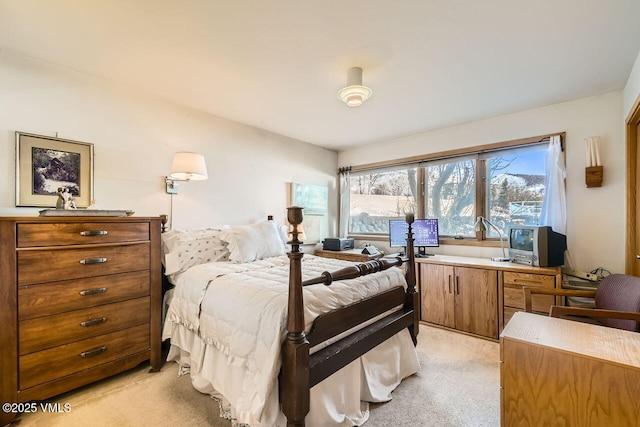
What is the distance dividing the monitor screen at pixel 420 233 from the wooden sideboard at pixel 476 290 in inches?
9.9

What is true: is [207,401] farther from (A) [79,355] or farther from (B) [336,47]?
(B) [336,47]

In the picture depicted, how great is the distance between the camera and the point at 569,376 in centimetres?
118

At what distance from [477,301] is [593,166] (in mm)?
1738

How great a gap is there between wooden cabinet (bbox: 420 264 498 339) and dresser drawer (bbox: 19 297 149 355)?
2935 mm

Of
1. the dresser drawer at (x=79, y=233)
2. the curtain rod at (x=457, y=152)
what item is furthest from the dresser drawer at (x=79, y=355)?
the curtain rod at (x=457, y=152)

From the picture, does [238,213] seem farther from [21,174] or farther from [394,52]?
[394,52]

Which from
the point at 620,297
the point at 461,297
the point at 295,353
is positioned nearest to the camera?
the point at 295,353

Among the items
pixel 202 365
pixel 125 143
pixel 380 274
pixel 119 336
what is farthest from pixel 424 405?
pixel 125 143

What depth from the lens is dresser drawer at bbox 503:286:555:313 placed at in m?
2.57

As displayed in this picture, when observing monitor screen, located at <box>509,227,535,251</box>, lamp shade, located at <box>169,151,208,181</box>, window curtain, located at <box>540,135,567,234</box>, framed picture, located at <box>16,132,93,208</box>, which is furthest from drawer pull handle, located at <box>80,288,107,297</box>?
window curtain, located at <box>540,135,567,234</box>

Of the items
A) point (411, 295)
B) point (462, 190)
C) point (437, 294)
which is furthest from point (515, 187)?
point (411, 295)

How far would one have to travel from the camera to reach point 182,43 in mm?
1899

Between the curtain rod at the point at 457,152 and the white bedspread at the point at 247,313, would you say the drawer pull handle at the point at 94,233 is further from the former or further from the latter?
the curtain rod at the point at 457,152

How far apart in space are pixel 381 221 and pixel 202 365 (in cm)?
320
